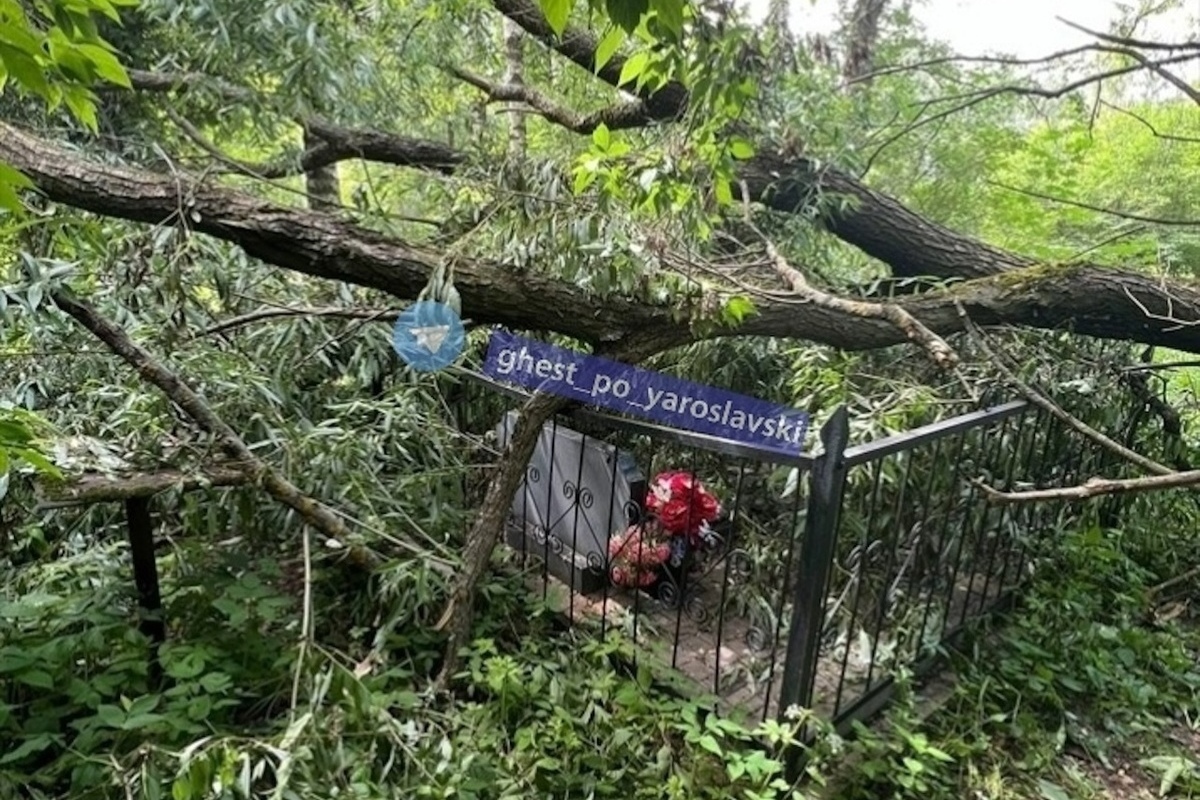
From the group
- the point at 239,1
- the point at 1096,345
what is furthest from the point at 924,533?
the point at 239,1

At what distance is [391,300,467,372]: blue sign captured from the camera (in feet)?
6.48

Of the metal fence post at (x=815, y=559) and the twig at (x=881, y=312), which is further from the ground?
the twig at (x=881, y=312)

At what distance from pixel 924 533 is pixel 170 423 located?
233 cm

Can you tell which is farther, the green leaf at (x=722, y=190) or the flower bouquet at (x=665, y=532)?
the flower bouquet at (x=665, y=532)

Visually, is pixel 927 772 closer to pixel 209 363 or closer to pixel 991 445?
pixel 991 445

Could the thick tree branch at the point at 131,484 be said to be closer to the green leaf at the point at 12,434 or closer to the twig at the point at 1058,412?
the green leaf at the point at 12,434

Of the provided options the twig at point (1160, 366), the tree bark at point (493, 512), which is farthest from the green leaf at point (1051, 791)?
the twig at point (1160, 366)

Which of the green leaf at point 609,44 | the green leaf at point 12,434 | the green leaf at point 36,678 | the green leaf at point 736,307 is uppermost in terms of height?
the green leaf at point 609,44

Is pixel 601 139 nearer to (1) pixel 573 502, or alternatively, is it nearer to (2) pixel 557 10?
(2) pixel 557 10

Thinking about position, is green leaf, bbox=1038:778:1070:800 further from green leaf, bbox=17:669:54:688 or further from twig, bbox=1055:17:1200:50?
green leaf, bbox=17:669:54:688

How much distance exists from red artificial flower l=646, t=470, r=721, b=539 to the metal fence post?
0.60 metres

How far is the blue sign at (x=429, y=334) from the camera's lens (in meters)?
1.97

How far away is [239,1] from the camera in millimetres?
3379

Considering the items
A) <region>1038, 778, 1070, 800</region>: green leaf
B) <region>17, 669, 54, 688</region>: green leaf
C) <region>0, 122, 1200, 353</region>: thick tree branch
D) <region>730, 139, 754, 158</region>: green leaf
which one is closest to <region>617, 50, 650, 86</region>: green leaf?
<region>730, 139, 754, 158</region>: green leaf
